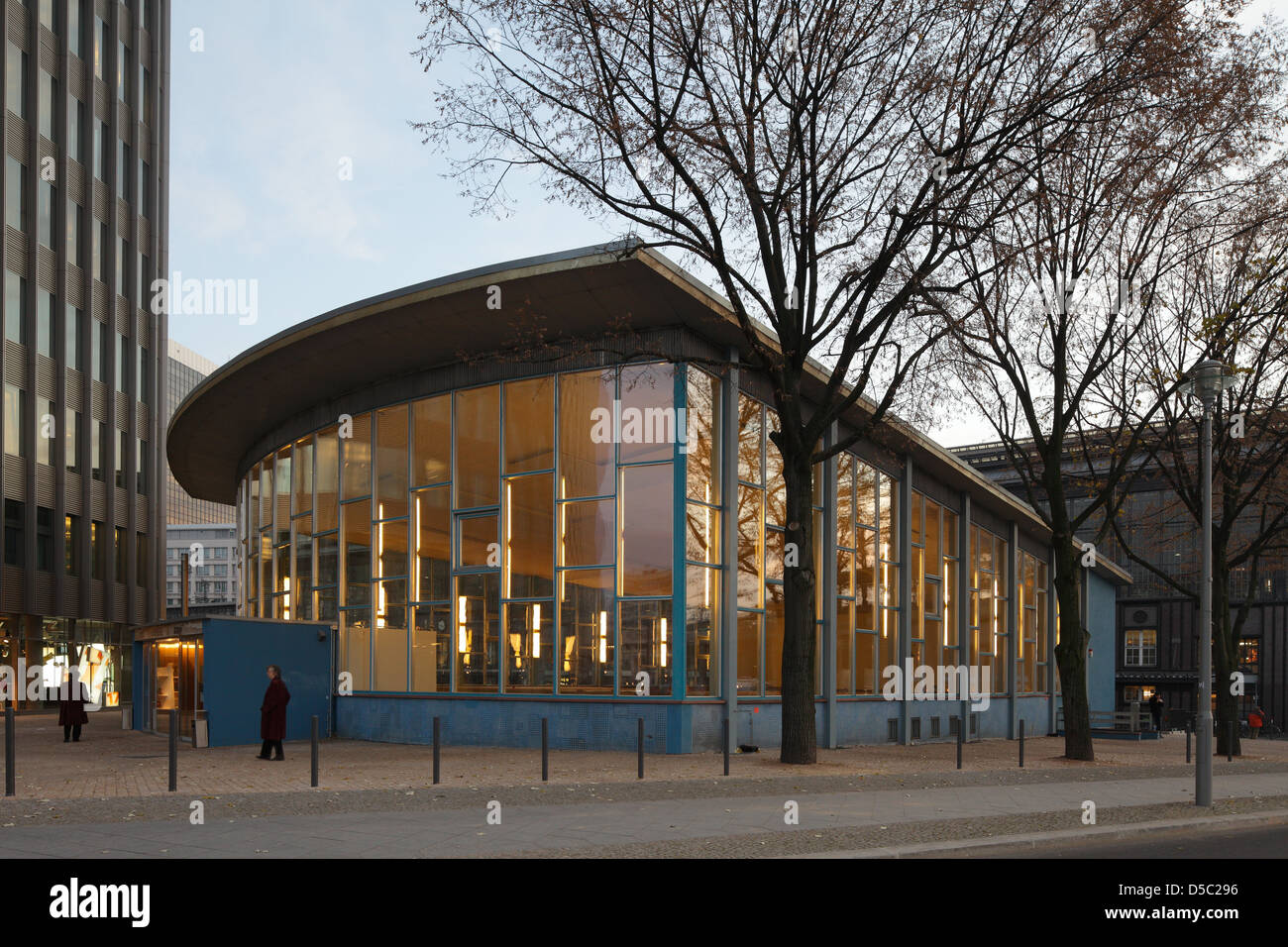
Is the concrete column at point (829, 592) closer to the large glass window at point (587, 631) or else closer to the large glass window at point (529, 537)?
the large glass window at point (587, 631)

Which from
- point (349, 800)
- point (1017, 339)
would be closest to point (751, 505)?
point (1017, 339)

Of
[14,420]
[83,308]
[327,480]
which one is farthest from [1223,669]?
[83,308]

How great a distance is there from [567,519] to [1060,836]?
12588 mm

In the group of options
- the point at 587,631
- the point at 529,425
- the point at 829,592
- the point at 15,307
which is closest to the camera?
the point at 587,631

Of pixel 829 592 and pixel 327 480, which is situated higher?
pixel 327 480

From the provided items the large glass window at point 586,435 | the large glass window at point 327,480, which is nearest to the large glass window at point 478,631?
the large glass window at point 586,435

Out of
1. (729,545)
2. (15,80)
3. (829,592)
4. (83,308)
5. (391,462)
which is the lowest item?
(829,592)

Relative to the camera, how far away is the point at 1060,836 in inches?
472

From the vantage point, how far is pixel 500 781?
16.2m

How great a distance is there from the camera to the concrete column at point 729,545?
2200cm

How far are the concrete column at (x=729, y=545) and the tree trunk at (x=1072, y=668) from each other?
269 inches

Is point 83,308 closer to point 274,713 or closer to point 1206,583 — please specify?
point 274,713

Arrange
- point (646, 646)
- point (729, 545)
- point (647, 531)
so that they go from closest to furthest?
point (646, 646), point (647, 531), point (729, 545)

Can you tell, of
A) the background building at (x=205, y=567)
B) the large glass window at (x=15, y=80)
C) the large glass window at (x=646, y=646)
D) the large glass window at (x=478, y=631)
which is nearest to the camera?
the large glass window at (x=646, y=646)
